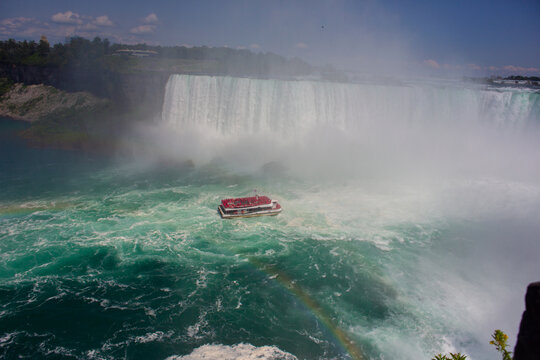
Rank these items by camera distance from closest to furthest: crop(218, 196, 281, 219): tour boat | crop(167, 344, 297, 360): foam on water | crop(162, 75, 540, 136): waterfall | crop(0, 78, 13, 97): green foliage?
crop(167, 344, 297, 360): foam on water, crop(218, 196, 281, 219): tour boat, crop(162, 75, 540, 136): waterfall, crop(0, 78, 13, 97): green foliage

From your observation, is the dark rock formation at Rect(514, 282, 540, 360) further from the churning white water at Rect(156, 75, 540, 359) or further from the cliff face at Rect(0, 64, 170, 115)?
the cliff face at Rect(0, 64, 170, 115)

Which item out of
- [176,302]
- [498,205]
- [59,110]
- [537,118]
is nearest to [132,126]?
[59,110]

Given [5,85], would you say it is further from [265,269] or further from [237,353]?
[237,353]

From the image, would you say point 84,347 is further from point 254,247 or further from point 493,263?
point 493,263

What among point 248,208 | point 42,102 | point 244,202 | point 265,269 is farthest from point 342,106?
point 42,102

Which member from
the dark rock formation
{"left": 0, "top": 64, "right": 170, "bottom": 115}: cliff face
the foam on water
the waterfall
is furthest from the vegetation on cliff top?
the dark rock formation

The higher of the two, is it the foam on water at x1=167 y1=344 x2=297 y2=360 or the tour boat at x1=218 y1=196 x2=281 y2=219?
the tour boat at x1=218 y1=196 x2=281 y2=219
